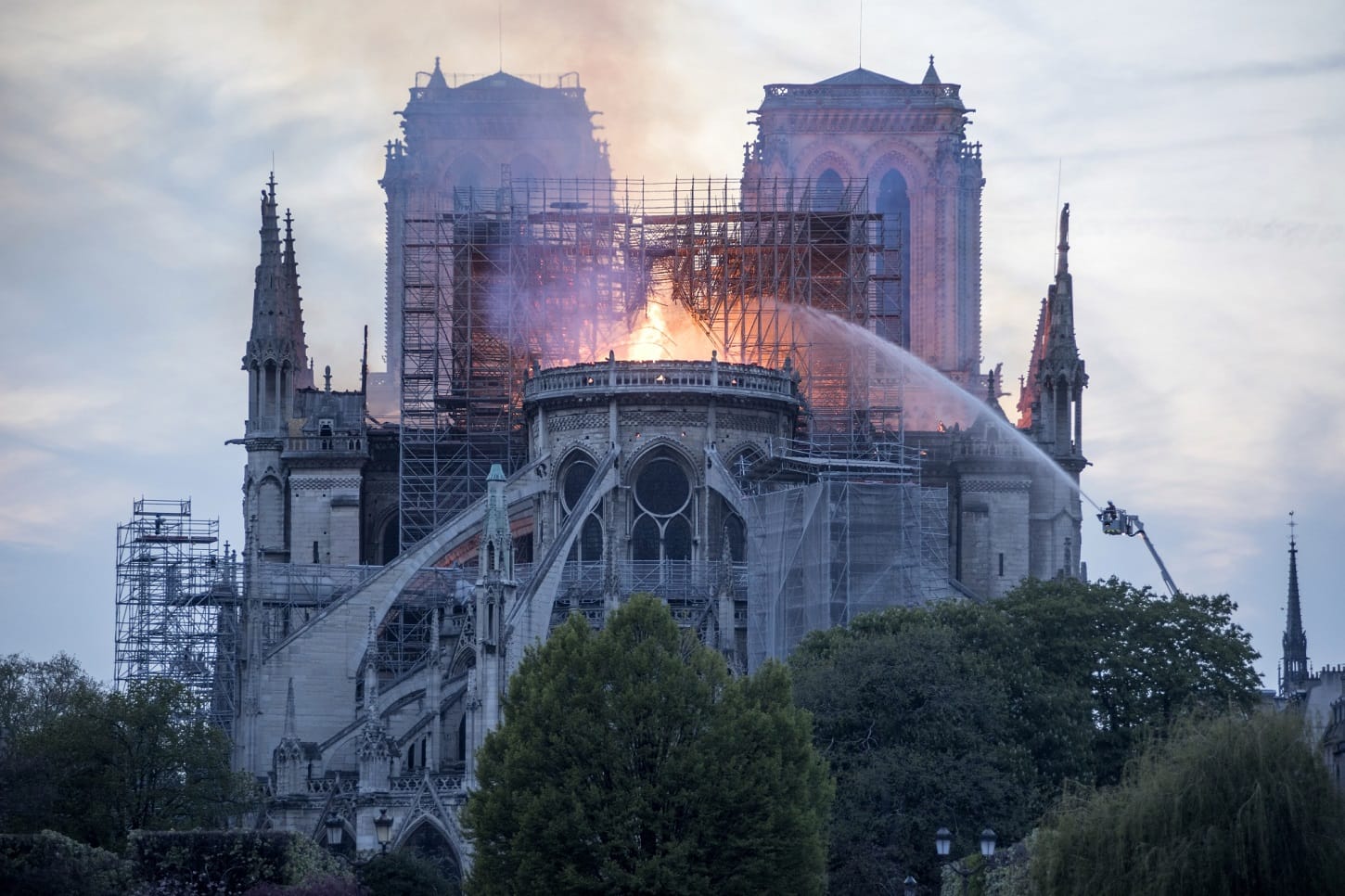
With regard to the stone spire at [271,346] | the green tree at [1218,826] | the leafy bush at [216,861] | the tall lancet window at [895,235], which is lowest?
the leafy bush at [216,861]

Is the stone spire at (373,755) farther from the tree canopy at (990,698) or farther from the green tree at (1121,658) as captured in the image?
the green tree at (1121,658)

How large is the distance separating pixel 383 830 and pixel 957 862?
14798 millimetres

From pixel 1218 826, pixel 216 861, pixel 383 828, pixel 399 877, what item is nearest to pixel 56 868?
pixel 216 861

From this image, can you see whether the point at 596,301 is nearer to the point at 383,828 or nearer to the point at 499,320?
the point at 499,320

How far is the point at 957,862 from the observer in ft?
197

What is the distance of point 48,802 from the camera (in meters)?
66.4

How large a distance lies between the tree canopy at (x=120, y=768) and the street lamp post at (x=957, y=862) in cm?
2127

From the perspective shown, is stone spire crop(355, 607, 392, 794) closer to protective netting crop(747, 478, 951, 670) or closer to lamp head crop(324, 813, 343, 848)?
lamp head crop(324, 813, 343, 848)

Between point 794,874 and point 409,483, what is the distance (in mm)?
37968

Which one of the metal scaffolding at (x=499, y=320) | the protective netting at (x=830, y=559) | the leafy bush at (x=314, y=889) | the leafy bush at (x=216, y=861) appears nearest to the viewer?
the leafy bush at (x=314, y=889)

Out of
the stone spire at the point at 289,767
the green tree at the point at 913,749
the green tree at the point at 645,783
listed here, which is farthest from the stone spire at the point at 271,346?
the green tree at the point at 645,783

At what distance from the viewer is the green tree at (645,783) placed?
5675cm

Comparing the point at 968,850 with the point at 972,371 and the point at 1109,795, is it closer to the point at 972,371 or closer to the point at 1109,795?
the point at 1109,795

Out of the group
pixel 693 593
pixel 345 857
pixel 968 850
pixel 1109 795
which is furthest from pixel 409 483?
pixel 1109 795
